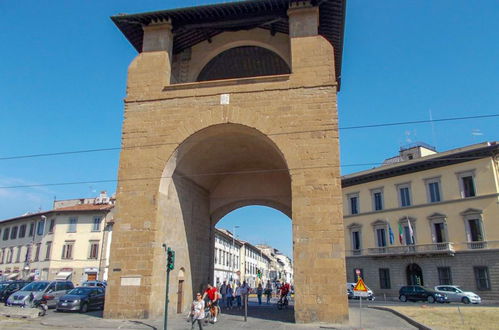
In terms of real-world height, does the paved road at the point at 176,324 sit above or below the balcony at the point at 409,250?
below

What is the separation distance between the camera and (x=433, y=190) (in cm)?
3478

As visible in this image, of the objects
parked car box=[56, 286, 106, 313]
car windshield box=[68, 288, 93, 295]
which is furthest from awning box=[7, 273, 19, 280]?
car windshield box=[68, 288, 93, 295]

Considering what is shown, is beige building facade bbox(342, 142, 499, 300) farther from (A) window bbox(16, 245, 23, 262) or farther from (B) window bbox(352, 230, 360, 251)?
(A) window bbox(16, 245, 23, 262)

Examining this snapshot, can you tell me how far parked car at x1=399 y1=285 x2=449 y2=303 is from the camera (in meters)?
27.5

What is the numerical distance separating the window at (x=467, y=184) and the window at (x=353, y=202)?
34.7ft

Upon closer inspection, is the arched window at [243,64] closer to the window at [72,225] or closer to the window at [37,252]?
the window at [72,225]

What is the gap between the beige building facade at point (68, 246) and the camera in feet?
123

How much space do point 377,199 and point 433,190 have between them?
18.8ft

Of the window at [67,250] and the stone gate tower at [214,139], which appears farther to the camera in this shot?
the window at [67,250]

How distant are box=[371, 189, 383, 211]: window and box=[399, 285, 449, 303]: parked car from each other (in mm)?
9972

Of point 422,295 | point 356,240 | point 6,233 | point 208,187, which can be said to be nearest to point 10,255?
point 6,233

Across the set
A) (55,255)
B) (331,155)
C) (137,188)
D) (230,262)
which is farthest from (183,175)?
(230,262)

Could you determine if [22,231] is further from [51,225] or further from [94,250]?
[94,250]

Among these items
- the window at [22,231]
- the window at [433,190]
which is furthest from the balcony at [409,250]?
the window at [22,231]
